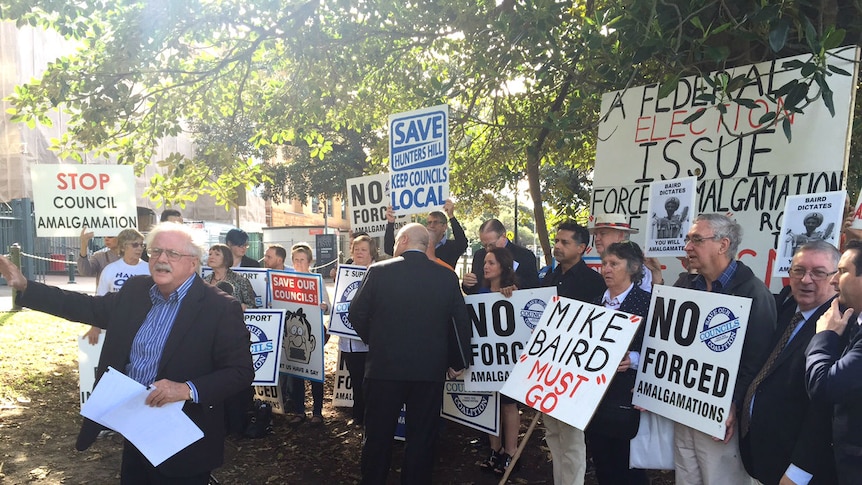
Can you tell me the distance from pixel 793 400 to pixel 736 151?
122 inches

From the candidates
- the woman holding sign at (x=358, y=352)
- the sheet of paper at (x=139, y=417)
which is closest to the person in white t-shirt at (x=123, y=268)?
the woman holding sign at (x=358, y=352)

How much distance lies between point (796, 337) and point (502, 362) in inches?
89.3

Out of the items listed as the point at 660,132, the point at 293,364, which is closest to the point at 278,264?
the point at 293,364

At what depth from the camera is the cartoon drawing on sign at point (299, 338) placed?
6.48m

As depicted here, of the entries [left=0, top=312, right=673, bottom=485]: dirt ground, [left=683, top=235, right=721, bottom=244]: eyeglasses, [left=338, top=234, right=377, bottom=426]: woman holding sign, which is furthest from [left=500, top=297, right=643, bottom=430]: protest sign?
[left=338, top=234, right=377, bottom=426]: woman holding sign

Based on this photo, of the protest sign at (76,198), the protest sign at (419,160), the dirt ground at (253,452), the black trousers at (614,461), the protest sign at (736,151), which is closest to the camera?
the black trousers at (614,461)

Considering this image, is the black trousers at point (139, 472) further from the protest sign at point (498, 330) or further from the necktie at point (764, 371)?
the necktie at point (764, 371)

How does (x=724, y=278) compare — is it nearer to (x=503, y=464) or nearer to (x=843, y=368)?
(x=843, y=368)

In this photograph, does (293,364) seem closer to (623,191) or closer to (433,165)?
(433,165)

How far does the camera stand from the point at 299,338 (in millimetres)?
6543

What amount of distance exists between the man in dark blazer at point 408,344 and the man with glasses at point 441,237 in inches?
62.2

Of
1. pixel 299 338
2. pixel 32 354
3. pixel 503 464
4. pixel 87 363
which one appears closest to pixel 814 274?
pixel 503 464

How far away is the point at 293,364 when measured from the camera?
6.60 m

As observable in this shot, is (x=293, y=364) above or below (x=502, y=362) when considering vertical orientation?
below
